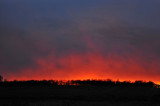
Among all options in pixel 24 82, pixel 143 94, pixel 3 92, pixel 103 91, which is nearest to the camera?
pixel 143 94

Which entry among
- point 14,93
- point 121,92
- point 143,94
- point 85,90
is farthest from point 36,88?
point 143,94

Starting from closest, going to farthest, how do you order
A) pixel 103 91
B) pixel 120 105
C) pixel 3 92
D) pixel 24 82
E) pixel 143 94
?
pixel 120 105 → pixel 143 94 → pixel 103 91 → pixel 3 92 → pixel 24 82

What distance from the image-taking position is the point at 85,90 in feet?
116

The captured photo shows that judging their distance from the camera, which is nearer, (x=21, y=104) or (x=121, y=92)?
(x=21, y=104)

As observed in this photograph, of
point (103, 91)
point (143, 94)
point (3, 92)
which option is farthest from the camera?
point (3, 92)

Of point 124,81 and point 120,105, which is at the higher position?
point 124,81

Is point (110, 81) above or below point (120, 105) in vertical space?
above

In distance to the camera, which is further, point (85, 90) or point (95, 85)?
point (95, 85)

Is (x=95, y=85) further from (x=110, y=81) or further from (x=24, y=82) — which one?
(x=24, y=82)

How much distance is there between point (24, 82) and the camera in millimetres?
43844

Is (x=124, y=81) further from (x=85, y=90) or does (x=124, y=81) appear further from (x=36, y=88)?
(x=36, y=88)

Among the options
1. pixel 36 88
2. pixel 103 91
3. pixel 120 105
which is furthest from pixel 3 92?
pixel 120 105

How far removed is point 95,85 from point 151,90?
8373 mm

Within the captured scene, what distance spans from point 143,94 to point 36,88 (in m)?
15.3
